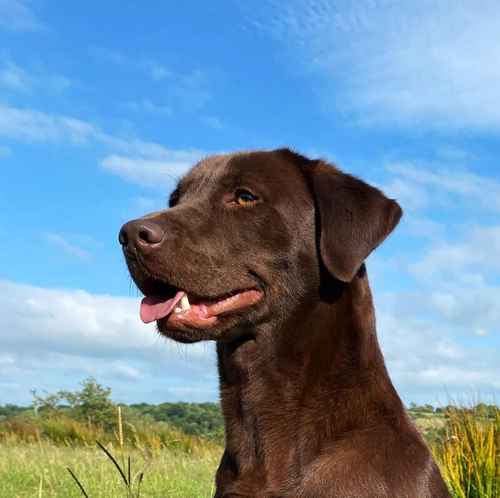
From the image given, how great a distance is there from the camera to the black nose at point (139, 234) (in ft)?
13.8

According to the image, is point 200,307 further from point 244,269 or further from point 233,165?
point 233,165

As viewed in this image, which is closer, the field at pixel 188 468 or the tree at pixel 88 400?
the field at pixel 188 468

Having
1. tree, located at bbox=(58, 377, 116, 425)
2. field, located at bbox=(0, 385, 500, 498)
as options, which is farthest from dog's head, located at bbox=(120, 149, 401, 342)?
tree, located at bbox=(58, 377, 116, 425)

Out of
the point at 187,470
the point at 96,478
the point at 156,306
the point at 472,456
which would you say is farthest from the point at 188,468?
the point at 156,306

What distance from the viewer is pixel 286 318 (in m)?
4.35

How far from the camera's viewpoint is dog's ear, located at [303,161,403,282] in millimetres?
4281

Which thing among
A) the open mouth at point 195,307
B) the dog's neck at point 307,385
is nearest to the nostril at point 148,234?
the open mouth at point 195,307

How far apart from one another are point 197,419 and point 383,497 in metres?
31.6

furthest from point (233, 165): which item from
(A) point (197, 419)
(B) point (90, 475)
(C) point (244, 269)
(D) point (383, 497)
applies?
(A) point (197, 419)

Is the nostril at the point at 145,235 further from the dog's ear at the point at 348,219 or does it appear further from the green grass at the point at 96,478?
the green grass at the point at 96,478

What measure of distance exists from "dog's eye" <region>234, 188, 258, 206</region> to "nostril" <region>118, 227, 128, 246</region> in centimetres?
75

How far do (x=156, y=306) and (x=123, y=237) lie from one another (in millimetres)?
469

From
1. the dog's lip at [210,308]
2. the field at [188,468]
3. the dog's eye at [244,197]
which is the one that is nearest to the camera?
the dog's lip at [210,308]

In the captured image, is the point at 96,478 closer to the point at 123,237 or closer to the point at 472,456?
the point at 472,456
